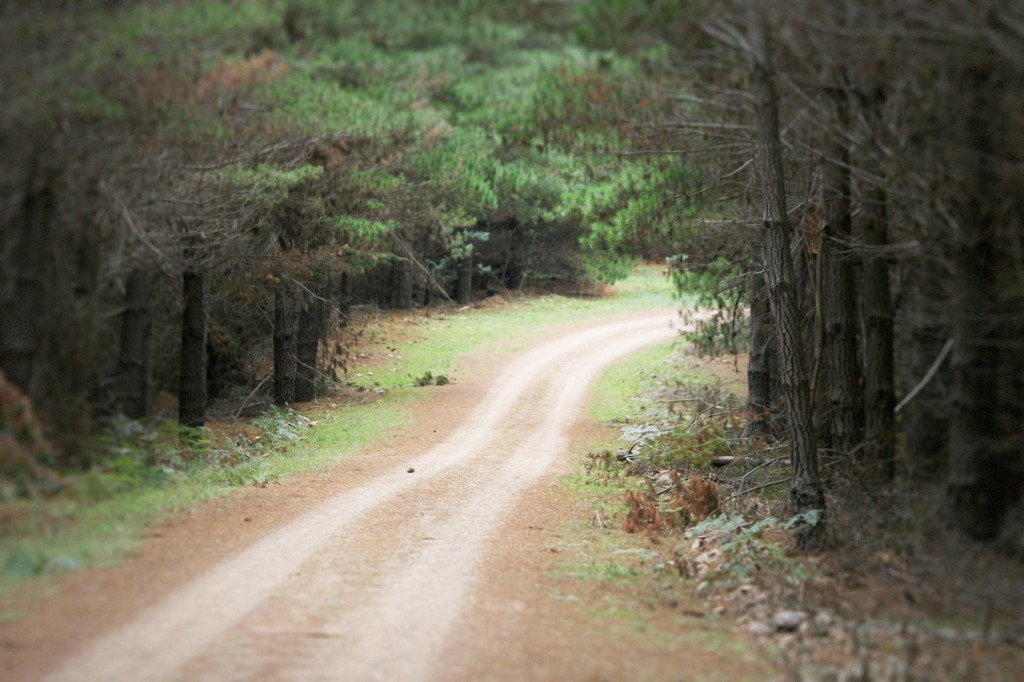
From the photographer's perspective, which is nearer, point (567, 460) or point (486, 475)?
point (486, 475)

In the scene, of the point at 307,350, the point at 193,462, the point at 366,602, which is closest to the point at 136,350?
the point at 193,462

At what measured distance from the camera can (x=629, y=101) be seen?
1115 cm

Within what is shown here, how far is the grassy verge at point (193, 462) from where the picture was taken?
7.04 metres

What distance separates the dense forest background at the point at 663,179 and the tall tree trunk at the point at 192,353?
1.4 inches

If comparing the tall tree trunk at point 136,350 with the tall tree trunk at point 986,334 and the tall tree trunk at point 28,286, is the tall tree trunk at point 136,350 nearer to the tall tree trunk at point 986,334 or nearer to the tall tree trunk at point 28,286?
the tall tree trunk at point 28,286

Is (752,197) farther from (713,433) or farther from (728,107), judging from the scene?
(713,433)

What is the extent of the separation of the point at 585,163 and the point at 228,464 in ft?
24.0

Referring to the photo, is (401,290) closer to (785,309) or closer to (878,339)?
(785,309)

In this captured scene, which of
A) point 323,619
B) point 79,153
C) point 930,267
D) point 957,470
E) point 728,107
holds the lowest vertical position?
point 323,619

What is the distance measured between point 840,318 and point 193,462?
8.60 m

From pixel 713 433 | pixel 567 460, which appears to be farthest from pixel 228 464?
pixel 713 433

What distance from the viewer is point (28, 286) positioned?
7891 mm

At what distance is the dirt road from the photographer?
243 inches

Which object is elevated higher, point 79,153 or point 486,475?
point 79,153
